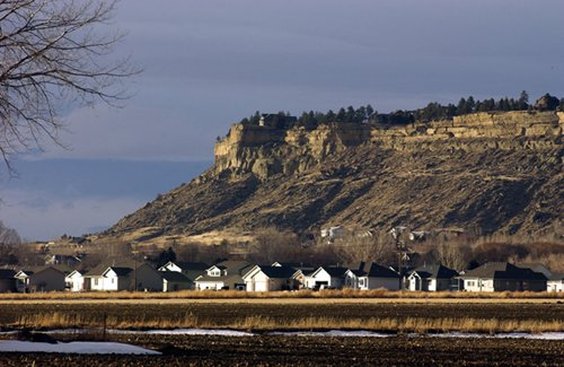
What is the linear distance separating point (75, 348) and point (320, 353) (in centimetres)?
634

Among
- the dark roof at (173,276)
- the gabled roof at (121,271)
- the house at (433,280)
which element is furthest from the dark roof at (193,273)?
the house at (433,280)

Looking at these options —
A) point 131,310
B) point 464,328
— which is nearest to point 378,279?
point 131,310

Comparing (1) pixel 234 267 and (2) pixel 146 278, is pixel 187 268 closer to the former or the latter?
(1) pixel 234 267

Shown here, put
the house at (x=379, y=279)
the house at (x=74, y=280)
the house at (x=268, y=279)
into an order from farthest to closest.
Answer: the house at (x=74, y=280) < the house at (x=379, y=279) < the house at (x=268, y=279)

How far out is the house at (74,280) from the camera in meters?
153

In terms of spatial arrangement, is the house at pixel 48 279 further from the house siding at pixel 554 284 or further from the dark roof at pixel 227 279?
the house siding at pixel 554 284

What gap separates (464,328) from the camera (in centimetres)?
5253

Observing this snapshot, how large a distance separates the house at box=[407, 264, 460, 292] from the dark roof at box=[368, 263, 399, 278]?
1909 millimetres

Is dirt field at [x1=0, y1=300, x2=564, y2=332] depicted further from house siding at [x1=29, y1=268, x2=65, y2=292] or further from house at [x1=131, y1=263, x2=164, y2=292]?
house siding at [x1=29, y1=268, x2=65, y2=292]

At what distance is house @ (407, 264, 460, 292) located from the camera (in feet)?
483

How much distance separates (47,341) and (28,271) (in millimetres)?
117009

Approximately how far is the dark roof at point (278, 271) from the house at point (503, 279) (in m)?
18.8

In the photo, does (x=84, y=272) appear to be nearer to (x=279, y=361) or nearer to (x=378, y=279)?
(x=378, y=279)

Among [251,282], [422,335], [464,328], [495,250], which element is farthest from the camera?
[495,250]
